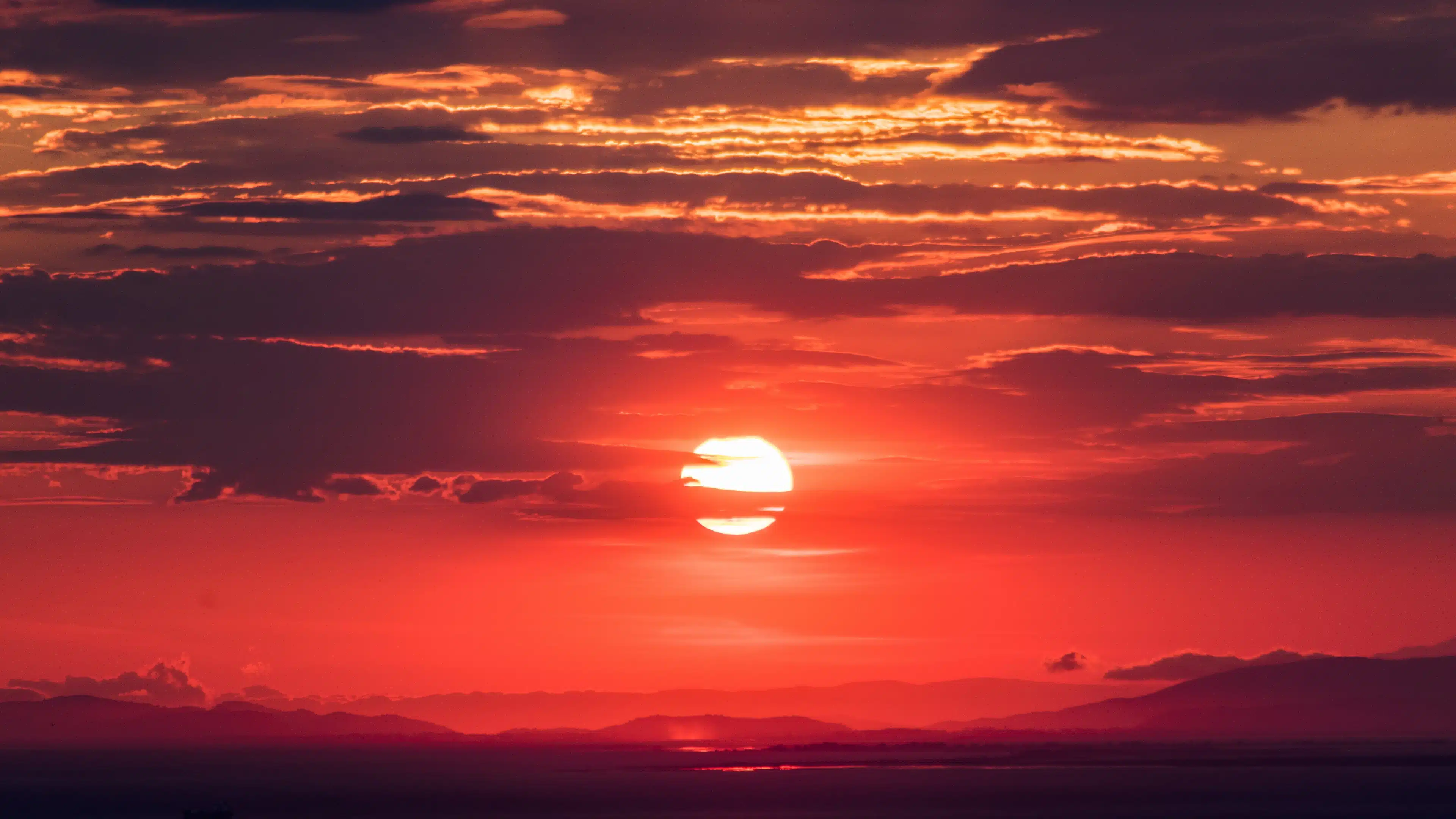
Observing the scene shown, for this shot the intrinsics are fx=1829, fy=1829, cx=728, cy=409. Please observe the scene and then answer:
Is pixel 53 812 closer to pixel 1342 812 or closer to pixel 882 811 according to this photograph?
pixel 882 811

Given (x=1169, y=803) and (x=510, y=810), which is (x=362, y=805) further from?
(x=1169, y=803)

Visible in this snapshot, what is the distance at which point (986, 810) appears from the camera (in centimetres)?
17738

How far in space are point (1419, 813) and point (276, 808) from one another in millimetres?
112785

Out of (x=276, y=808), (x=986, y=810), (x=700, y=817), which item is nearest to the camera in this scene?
(x=700, y=817)

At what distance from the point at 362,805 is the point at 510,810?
902 inches

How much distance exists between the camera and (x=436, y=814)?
178 meters

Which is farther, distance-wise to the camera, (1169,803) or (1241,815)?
(1169,803)

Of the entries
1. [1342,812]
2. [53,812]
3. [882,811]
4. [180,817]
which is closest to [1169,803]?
[1342,812]

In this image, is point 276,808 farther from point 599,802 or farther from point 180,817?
point 599,802

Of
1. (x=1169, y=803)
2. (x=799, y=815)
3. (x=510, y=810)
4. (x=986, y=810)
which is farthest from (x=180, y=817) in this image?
(x=1169, y=803)

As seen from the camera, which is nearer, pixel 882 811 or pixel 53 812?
pixel 882 811

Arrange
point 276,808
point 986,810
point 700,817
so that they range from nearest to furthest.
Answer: point 700,817
point 986,810
point 276,808

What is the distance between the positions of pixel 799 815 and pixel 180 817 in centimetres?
5919

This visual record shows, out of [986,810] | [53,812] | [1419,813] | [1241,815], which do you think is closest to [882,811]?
[986,810]
